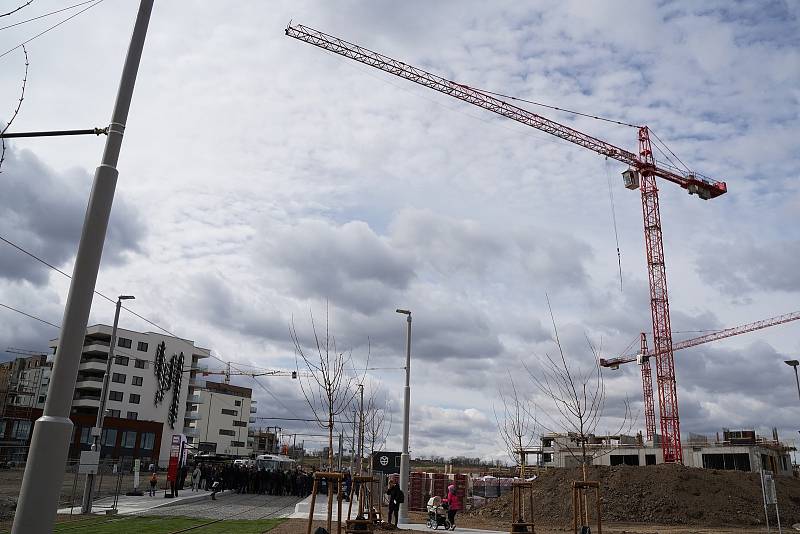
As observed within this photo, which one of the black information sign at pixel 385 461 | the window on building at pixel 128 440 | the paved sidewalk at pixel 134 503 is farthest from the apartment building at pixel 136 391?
the black information sign at pixel 385 461

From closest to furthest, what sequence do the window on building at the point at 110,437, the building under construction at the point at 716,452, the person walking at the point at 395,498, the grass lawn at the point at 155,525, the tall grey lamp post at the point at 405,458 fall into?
the grass lawn at the point at 155,525, the person walking at the point at 395,498, the tall grey lamp post at the point at 405,458, the building under construction at the point at 716,452, the window on building at the point at 110,437

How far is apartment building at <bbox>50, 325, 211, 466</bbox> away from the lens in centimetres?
7888

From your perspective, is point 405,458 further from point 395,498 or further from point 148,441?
point 148,441

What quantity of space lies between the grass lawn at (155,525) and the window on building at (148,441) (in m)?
63.0

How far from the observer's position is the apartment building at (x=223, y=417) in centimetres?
11394

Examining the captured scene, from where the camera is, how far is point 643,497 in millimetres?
35219

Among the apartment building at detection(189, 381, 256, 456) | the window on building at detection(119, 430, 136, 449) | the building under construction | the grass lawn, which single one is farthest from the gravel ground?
the apartment building at detection(189, 381, 256, 456)

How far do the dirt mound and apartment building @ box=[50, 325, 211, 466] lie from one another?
55.5m

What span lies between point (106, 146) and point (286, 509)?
27.1 m

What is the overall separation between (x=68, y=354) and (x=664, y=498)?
35310 millimetres

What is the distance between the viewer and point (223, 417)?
117750mm

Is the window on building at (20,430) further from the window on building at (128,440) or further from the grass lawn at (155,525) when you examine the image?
the grass lawn at (155,525)

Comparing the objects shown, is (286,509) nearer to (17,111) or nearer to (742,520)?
(742,520)

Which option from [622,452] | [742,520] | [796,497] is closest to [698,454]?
[622,452]
